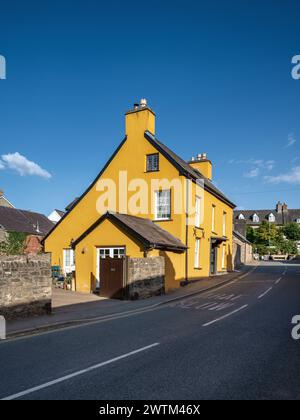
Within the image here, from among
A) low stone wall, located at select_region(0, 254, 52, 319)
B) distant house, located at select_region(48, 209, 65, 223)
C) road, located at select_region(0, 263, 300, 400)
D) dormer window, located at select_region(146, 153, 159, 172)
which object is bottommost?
road, located at select_region(0, 263, 300, 400)

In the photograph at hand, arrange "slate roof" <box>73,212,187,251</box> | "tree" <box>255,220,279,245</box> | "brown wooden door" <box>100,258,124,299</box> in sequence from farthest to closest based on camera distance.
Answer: "tree" <box>255,220,279,245</box>, "slate roof" <box>73,212,187,251</box>, "brown wooden door" <box>100,258,124,299</box>

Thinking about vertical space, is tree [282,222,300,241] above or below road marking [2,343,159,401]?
above

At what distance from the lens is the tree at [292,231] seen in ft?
277

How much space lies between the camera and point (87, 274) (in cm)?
1892

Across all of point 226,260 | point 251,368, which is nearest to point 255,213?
point 226,260

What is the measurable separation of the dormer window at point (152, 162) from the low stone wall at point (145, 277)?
21.9ft

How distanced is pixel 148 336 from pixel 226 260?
79.7 feet

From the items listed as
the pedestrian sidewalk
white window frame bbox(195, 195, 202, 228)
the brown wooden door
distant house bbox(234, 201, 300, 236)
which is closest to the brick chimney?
white window frame bbox(195, 195, 202, 228)

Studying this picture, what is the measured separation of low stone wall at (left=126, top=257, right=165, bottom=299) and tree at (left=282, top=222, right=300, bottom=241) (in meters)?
74.6

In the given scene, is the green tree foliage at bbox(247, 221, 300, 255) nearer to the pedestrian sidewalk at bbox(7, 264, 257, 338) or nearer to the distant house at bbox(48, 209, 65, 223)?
the distant house at bbox(48, 209, 65, 223)

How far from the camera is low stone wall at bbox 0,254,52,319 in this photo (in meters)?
10.5

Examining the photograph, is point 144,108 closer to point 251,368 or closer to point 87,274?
point 87,274

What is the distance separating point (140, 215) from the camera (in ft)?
73.5

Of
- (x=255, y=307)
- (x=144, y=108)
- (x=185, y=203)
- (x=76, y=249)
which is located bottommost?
(x=255, y=307)
